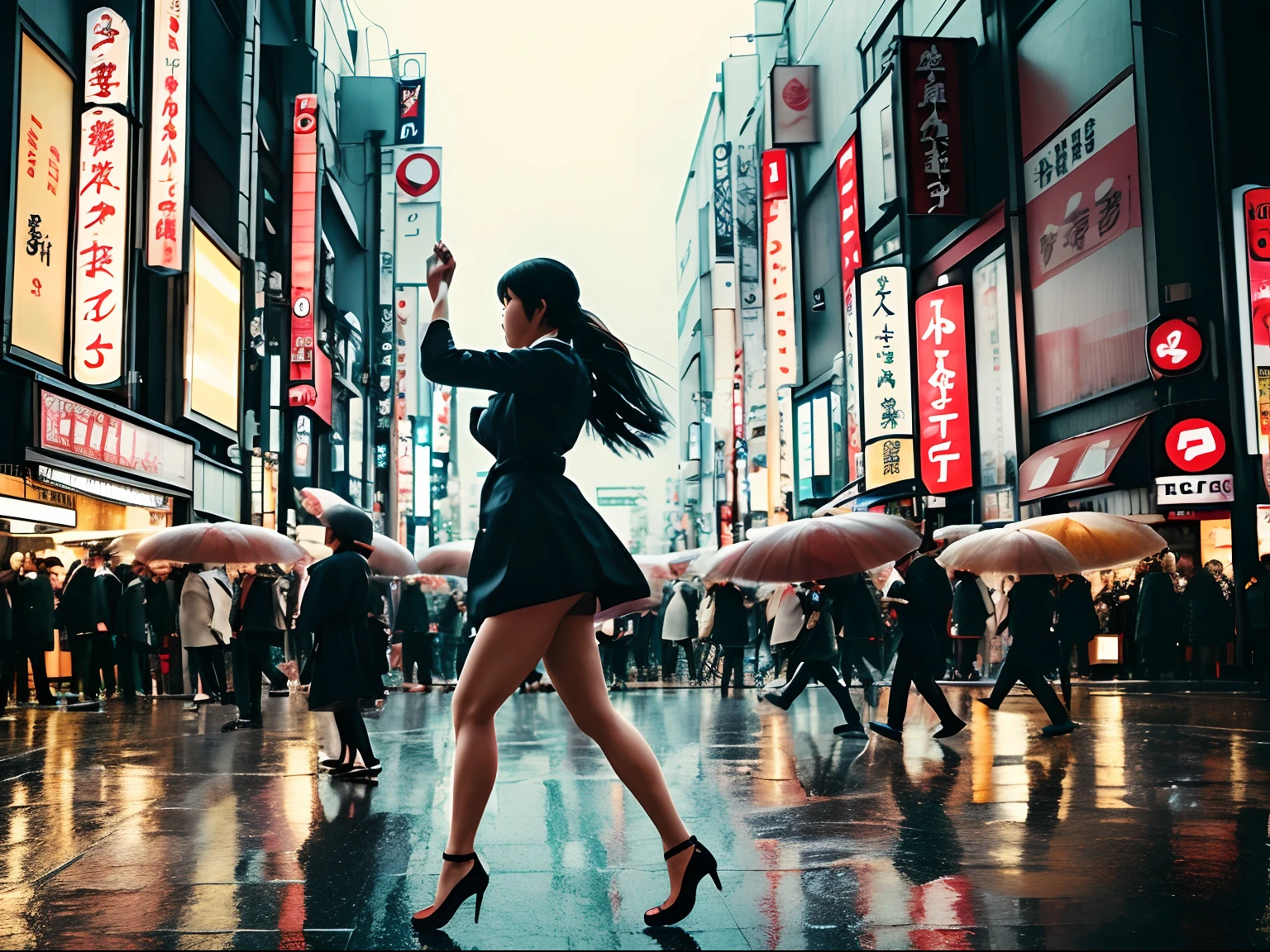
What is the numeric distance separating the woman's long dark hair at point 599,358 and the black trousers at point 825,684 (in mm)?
6393

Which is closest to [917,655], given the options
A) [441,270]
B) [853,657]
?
[853,657]

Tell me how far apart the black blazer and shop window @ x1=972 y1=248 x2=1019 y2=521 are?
17.4 metres

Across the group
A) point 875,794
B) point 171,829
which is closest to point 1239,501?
point 875,794

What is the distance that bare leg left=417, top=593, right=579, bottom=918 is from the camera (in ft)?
12.0

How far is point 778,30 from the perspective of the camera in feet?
135

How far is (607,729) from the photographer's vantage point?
3.77 m

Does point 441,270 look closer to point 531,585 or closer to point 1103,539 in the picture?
point 531,585

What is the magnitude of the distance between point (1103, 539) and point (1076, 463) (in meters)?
4.99

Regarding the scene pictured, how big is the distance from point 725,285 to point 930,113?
69.7ft

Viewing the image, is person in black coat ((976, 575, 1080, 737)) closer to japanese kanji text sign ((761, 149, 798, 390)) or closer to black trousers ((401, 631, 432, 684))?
black trousers ((401, 631, 432, 684))

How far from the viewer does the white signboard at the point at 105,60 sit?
15.3 metres

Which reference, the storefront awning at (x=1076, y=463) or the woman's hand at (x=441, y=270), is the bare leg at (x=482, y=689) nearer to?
the woman's hand at (x=441, y=270)

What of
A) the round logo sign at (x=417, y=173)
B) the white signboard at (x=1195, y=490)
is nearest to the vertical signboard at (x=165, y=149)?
the white signboard at (x=1195, y=490)

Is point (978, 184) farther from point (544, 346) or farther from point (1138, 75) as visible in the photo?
point (544, 346)
